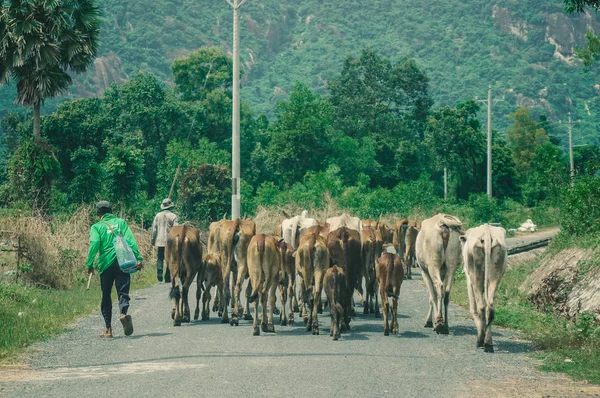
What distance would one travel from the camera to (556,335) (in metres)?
15.0

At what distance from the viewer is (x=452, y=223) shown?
55.2 feet

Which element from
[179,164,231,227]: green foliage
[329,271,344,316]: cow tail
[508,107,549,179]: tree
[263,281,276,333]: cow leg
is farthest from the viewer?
[508,107,549,179]: tree

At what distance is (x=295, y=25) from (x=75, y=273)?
5604 inches

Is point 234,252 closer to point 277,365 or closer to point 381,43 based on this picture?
point 277,365

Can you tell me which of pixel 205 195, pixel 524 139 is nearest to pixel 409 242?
pixel 205 195

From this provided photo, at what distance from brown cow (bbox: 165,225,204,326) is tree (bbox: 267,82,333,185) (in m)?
47.9

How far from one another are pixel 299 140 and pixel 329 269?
50173 millimetres

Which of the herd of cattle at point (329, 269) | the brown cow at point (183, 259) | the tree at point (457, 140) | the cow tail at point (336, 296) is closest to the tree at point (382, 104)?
the tree at point (457, 140)

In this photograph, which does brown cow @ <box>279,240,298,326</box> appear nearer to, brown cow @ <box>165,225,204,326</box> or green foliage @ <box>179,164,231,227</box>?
brown cow @ <box>165,225,204,326</box>

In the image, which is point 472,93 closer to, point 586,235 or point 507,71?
point 507,71

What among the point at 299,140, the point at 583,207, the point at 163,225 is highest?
the point at 299,140

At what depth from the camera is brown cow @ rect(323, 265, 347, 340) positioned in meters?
15.0

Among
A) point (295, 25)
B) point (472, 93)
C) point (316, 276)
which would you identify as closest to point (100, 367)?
point (316, 276)

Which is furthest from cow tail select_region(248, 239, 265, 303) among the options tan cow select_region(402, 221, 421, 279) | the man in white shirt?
tan cow select_region(402, 221, 421, 279)
